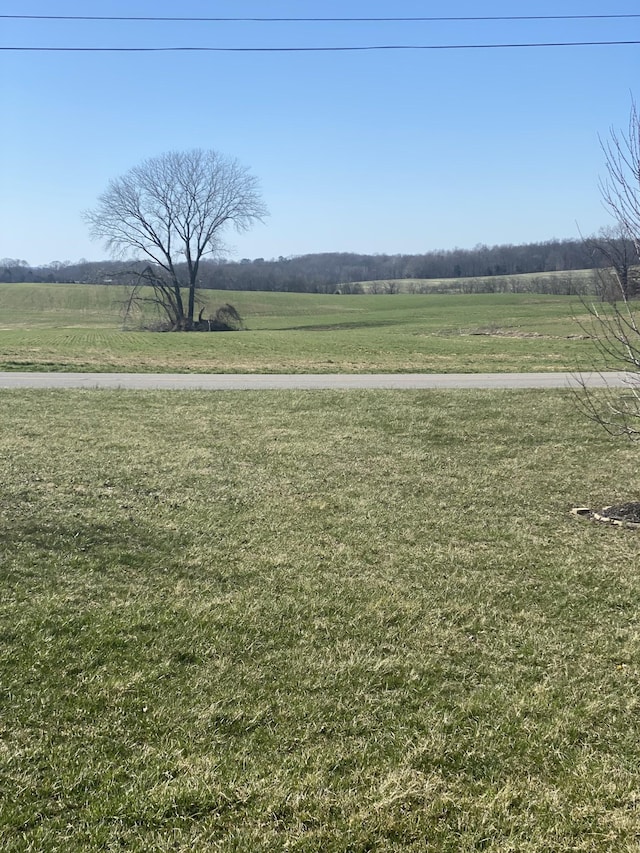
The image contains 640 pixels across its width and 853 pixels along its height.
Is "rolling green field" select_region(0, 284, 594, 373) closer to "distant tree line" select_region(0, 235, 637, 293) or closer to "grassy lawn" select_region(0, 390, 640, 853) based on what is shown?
"grassy lawn" select_region(0, 390, 640, 853)

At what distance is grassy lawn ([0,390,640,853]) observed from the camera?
8.52 feet

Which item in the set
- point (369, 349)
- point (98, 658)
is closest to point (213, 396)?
point (98, 658)

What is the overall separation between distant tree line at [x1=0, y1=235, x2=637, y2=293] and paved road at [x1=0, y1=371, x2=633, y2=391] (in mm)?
57703

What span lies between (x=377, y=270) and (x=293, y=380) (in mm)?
106495

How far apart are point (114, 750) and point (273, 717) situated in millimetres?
727

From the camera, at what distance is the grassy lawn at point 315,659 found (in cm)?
260

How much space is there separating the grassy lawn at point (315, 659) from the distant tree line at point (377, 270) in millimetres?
68396

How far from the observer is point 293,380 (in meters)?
16.0

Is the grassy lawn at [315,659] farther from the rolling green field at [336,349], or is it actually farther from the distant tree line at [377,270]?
the distant tree line at [377,270]

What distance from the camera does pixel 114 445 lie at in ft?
29.2

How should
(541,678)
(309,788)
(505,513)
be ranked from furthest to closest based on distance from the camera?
(505,513) → (541,678) → (309,788)

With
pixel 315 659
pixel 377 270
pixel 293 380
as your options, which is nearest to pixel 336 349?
pixel 293 380

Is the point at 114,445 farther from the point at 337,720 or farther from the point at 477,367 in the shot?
the point at 477,367

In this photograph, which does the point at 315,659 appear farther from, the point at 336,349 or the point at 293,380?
the point at 336,349
